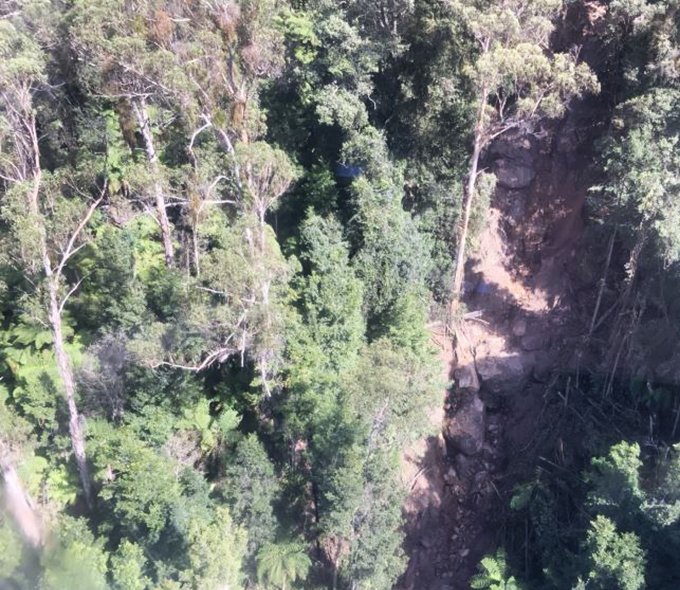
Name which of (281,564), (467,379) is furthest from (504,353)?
(281,564)

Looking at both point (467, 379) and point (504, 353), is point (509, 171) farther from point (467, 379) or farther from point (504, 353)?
point (467, 379)

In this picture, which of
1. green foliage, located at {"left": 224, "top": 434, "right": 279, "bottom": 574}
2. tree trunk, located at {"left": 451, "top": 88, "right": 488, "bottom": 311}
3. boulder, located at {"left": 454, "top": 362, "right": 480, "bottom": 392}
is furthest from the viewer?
boulder, located at {"left": 454, "top": 362, "right": 480, "bottom": 392}

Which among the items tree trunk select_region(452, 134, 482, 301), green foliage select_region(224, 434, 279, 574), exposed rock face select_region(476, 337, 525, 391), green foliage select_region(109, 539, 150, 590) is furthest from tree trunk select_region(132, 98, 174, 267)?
exposed rock face select_region(476, 337, 525, 391)

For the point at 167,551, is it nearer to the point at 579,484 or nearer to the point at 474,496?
the point at 474,496

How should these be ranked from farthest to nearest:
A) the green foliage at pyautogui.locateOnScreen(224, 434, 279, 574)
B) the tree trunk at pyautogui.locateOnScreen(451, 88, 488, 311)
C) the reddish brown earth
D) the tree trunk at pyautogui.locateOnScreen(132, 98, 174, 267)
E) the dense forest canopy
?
the reddish brown earth → the tree trunk at pyautogui.locateOnScreen(451, 88, 488, 311) → the tree trunk at pyautogui.locateOnScreen(132, 98, 174, 267) → the green foliage at pyautogui.locateOnScreen(224, 434, 279, 574) → the dense forest canopy

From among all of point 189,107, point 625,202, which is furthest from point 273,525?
point 625,202

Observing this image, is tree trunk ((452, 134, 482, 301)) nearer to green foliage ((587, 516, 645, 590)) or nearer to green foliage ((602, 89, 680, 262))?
green foliage ((602, 89, 680, 262))

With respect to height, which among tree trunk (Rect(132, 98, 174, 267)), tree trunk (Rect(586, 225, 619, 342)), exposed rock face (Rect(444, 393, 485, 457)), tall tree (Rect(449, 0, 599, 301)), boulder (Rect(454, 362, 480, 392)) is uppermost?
tall tree (Rect(449, 0, 599, 301))
